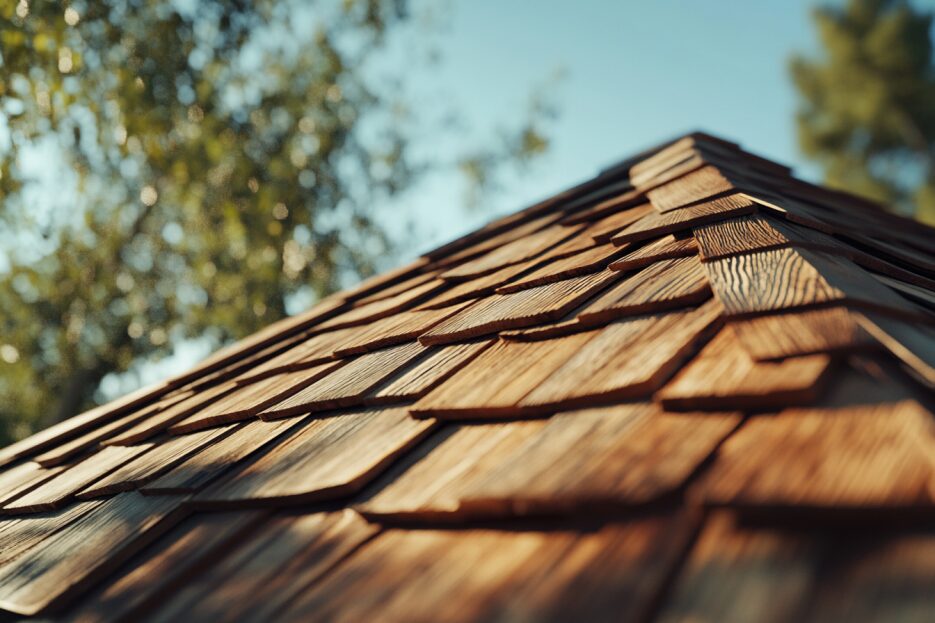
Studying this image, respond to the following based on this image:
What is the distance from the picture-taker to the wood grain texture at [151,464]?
166 cm

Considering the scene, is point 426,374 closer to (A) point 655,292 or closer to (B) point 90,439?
(A) point 655,292

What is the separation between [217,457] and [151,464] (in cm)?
31

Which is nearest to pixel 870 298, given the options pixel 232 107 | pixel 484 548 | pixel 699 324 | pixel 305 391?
pixel 699 324

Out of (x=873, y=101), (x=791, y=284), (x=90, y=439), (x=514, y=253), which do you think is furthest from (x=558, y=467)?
(x=873, y=101)

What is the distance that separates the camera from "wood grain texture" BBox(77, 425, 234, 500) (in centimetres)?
166

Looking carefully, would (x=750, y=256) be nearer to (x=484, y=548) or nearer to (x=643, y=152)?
(x=484, y=548)

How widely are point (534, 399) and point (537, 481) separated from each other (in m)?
0.27

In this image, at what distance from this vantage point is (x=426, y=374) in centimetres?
151

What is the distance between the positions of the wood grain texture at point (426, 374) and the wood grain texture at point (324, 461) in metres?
0.04

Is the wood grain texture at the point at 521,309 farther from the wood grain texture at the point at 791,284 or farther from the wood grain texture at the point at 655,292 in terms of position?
the wood grain texture at the point at 791,284

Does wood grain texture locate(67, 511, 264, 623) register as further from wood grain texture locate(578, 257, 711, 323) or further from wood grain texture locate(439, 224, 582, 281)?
wood grain texture locate(439, 224, 582, 281)

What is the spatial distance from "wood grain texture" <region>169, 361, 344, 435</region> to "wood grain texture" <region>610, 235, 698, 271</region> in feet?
2.85

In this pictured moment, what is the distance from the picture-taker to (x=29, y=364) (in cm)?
1956

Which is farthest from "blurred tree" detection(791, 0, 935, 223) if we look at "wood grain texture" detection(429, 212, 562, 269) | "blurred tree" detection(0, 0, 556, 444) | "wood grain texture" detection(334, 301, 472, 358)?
"wood grain texture" detection(334, 301, 472, 358)
